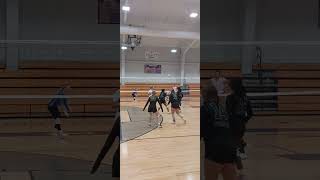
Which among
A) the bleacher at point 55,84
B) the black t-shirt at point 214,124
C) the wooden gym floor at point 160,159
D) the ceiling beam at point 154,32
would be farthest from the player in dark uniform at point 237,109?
the ceiling beam at point 154,32

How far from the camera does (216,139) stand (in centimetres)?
246

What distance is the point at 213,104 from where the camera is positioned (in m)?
2.46

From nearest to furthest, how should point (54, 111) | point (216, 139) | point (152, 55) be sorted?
point (216, 139) < point (54, 111) < point (152, 55)

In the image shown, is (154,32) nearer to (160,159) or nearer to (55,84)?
(55,84)

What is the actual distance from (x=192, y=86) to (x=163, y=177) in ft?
40.7

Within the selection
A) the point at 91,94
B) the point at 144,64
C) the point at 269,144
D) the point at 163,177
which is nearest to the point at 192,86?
the point at 144,64

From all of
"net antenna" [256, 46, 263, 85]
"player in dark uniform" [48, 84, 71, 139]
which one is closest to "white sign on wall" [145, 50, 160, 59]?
"net antenna" [256, 46, 263, 85]

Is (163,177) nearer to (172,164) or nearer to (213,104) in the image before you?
(172,164)

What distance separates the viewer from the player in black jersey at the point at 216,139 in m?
2.46

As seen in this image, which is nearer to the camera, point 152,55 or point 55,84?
point 55,84

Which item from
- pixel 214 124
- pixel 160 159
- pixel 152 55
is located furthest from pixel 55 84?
pixel 152 55

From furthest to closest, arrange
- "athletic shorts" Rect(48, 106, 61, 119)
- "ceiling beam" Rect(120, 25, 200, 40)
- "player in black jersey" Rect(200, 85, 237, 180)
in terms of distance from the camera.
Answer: "ceiling beam" Rect(120, 25, 200, 40) < "athletic shorts" Rect(48, 106, 61, 119) < "player in black jersey" Rect(200, 85, 237, 180)

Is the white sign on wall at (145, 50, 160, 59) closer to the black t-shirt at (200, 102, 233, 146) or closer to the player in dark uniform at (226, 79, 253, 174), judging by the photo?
the player in dark uniform at (226, 79, 253, 174)

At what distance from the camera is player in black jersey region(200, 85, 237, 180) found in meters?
2.46
